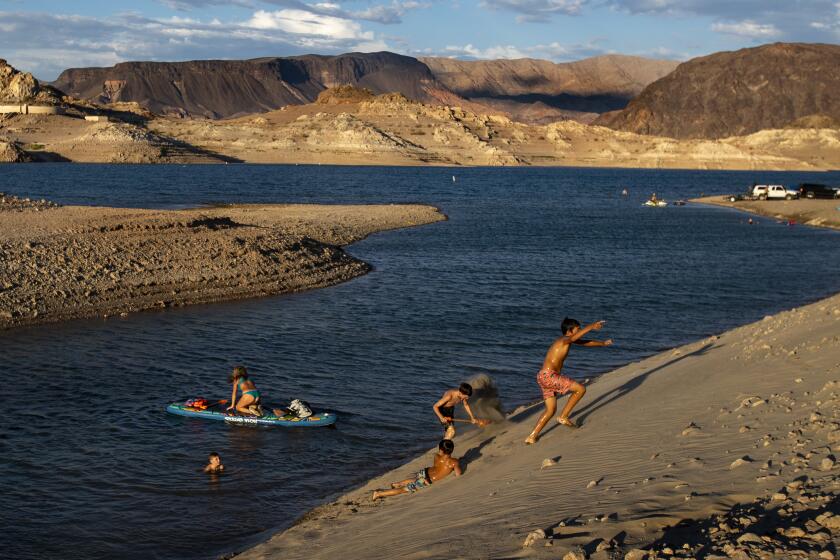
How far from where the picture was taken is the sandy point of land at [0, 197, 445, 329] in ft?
86.4

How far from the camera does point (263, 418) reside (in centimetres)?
1697

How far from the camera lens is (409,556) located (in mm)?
9055

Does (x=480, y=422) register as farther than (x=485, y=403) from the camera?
No

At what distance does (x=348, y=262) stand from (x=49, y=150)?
163 meters

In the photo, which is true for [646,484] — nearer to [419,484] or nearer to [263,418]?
[419,484]

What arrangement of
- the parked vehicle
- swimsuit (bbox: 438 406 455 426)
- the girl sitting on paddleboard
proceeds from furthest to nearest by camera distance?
the parked vehicle < the girl sitting on paddleboard < swimsuit (bbox: 438 406 455 426)

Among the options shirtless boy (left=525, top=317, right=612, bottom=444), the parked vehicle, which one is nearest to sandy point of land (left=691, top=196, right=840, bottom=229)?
the parked vehicle

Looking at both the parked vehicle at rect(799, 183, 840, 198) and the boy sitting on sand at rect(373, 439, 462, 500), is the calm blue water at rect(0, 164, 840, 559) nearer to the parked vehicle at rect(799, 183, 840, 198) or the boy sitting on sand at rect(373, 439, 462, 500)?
the boy sitting on sand at rect(373, 439, 462, 500)

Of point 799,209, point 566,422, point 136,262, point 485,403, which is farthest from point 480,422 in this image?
point 799,209

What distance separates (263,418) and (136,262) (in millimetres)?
15034

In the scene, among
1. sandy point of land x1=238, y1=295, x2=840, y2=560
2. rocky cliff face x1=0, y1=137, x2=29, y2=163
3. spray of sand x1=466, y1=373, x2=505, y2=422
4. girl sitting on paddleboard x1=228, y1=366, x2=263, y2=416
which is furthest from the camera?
rocky cliff face x1=0, y1=137, x2=29, y2=163

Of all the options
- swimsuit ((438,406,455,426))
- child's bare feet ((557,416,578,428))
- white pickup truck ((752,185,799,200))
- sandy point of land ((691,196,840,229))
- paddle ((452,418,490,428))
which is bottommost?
paddle ((452,418,490,428))

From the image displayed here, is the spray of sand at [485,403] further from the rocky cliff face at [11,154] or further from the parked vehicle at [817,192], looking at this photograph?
the rocky cliff face at [11,154]

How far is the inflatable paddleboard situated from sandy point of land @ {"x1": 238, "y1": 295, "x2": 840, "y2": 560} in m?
2.68
